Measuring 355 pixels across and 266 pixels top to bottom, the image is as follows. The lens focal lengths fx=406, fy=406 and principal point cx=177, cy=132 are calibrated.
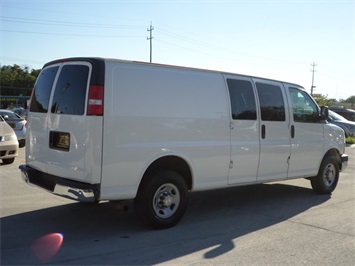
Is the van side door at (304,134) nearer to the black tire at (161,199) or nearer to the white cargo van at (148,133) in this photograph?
the white cargo van at (148,133)

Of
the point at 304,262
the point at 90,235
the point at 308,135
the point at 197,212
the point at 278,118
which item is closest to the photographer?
the point at 304,262

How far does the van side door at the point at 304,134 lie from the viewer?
7.41 m

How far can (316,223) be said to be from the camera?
6.08m

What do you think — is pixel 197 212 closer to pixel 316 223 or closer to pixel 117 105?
Result: pixel 316 223

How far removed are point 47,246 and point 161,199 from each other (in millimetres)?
1561

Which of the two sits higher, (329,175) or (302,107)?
(302,107)

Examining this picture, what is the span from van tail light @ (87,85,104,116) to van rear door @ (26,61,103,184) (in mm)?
12

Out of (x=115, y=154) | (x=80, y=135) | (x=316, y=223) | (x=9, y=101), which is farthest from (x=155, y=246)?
(x=9, y=101)

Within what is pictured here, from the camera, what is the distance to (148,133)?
5.19m

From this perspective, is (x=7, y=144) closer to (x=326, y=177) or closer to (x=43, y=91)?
(x=43, y=91)

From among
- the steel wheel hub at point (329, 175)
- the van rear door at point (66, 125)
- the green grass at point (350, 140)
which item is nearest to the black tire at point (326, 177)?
the steel wheel hub at point (329, 175)

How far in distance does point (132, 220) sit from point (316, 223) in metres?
2.75

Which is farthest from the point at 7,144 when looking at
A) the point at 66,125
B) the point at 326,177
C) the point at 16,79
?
the point at 16,79

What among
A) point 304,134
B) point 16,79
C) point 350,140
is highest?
point 16,79
